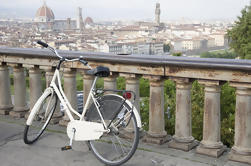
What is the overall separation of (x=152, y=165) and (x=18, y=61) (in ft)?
9.56

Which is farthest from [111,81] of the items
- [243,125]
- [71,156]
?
[243,125]

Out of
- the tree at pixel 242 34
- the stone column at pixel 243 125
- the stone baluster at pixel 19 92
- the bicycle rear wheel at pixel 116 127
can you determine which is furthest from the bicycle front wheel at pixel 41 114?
the tree at pixel 242 34

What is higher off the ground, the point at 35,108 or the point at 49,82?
the point at 49,82

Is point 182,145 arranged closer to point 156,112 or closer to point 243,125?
point 156,112

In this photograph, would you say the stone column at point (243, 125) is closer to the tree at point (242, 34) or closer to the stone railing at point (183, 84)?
the stone railing at point (183, 84)

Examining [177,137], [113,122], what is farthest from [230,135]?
[113,122]

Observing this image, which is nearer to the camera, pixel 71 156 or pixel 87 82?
pixel 71 156

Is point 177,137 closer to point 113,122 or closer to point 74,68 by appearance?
point 113,122

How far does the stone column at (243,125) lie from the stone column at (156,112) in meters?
0.95

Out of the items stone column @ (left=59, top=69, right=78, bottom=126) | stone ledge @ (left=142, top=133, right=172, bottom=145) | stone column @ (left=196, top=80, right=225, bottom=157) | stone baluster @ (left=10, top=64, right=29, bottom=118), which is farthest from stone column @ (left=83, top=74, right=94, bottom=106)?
stone column @ (left=196, top=80, right=225, bottom=157)

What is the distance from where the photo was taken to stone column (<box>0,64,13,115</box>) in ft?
20.2

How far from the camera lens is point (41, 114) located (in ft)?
16.5

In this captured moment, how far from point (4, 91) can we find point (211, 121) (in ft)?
11.8

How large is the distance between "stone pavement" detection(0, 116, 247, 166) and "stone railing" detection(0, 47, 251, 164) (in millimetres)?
129
